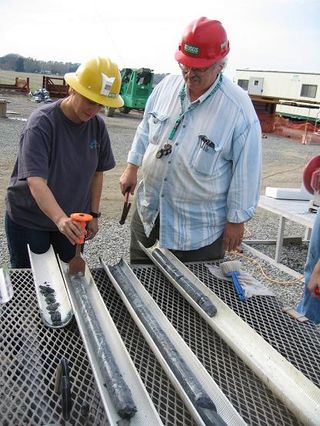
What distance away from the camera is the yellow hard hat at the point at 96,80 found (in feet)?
6.37

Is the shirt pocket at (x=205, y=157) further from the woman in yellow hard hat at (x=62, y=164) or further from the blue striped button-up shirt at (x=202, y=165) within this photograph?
the woman in yellow hard hat at (x=62, y=164)

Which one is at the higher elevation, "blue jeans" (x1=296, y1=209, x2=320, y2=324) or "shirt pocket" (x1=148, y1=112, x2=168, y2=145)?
"shirt pocket" (x1=148, y1=112, x2=168, y2=145)

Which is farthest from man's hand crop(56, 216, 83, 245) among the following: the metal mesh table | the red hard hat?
the red hard hat

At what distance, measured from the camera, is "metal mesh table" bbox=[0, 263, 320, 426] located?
1208mm

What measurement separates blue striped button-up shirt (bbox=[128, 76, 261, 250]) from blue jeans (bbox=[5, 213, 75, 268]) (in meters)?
0.48

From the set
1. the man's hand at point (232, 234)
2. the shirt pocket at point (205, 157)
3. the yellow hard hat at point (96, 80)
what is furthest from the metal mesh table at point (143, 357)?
the yellow hard hat at point (96, 80)

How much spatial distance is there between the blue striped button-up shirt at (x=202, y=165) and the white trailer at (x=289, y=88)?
17.3 metres

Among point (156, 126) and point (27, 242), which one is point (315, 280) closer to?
point (156, 126)

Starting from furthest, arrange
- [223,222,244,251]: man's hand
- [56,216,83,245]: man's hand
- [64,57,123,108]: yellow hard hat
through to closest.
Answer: [223,222,244,251]: man's hand, [64,57,123,108]: yellow hard hat, [56,216,83,245]: man's hand

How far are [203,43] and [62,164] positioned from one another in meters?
0.83

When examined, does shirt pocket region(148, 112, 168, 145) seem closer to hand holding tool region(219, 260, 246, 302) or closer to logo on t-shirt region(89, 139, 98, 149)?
logo on t-shirt region(89, 139, 98, 149)

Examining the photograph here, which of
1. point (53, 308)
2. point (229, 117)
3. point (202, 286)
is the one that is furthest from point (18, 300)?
point (229, 117)

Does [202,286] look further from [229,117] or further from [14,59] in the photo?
[14,59]

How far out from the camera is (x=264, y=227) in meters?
6.51
